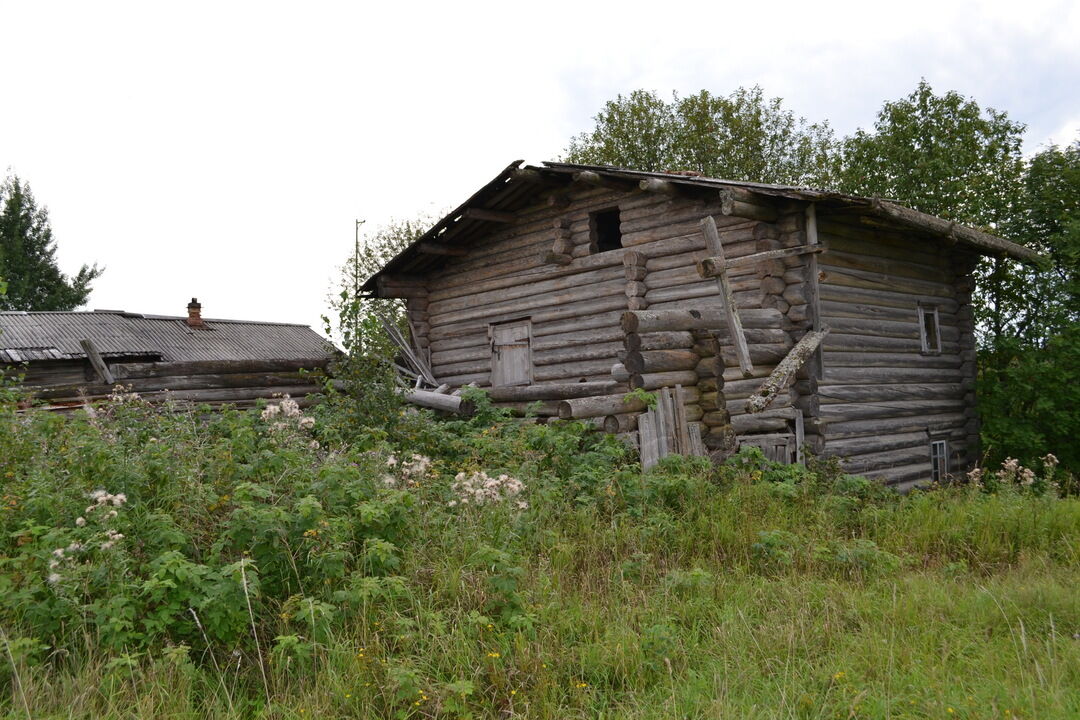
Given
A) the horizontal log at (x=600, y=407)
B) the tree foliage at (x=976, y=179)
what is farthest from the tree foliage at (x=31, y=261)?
the horizontal log at (x=600, y=407)

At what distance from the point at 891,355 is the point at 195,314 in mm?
24432

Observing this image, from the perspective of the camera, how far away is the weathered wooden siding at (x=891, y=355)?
1156 centimetres

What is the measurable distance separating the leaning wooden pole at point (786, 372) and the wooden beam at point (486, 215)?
6172 millimetres

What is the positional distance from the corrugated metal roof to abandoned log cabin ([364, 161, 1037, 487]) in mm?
9108

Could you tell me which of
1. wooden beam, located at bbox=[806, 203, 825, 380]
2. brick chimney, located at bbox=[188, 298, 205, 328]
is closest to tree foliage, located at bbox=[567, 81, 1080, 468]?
wooden beam, located at bbox=[806, 203, 825, 380]

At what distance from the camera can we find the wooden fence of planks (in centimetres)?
860

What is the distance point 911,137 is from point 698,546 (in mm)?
19922

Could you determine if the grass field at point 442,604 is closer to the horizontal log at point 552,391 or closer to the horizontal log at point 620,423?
the horizontal log at point 620,423

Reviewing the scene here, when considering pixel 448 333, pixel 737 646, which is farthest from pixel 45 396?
pixel 737 646

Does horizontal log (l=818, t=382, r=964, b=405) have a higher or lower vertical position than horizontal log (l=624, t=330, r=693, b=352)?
lower

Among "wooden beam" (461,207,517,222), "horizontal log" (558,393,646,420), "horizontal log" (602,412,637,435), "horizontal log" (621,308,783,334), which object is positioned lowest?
"horizontal log" (602,412,637,435)

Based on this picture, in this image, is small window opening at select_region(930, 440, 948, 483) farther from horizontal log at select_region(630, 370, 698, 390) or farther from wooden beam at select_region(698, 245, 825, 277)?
horizontal log at select_region(630, 370, 698, 390)

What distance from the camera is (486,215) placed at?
14555 mm

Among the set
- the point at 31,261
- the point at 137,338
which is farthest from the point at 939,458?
the point at 31,261
